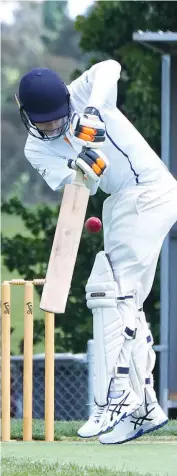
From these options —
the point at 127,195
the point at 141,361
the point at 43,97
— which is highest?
the point at 43,97

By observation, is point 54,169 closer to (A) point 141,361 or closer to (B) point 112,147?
(B) point 112,147

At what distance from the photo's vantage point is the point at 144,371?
623 centimetres

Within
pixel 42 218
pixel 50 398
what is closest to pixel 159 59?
pixel 42 218

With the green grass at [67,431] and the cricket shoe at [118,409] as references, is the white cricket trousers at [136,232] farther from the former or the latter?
the green grass at [67,431]

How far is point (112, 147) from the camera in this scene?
6027 millimetres

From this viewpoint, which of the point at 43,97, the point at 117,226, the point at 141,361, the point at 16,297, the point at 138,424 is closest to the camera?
the point at 43,97

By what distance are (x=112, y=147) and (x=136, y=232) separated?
372 millimetres

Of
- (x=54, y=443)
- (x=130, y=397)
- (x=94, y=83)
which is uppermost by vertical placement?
(x=94, y=83)

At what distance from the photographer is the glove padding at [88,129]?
5703 millimetres

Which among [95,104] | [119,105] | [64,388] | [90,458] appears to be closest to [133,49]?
[119,105]

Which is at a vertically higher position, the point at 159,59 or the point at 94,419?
the point at 159,59

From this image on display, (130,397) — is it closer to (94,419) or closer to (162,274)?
(94,419)

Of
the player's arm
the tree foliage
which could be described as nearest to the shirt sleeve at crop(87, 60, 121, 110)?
the player's arm

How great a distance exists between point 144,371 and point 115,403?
0.25 meters
